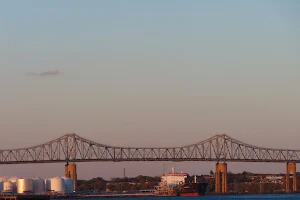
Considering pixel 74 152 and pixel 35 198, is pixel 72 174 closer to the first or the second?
pixel 74 152

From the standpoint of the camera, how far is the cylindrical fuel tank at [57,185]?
173 m

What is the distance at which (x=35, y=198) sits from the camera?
142625mm

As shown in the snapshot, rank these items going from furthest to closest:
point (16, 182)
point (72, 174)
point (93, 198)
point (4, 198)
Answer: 1. point (72, 174)
2. point (93, 198)
3. point (16, 182)
4. point (4, 198)

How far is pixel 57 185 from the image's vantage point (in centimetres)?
17412

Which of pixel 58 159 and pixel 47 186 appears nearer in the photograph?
pixel 47 186

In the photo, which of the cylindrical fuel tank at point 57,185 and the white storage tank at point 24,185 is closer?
the white storage tank at point 24,185

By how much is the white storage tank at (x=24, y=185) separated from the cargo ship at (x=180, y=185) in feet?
106

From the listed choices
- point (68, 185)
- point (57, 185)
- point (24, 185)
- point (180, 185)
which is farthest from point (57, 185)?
point (180, 185)

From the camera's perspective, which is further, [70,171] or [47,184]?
[70,171]

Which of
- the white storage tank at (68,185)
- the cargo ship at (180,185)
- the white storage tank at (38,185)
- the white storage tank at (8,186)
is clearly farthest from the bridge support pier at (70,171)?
the white storage tank at (8,186)

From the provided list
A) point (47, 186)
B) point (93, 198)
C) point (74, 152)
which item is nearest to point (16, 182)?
point (47, 186)

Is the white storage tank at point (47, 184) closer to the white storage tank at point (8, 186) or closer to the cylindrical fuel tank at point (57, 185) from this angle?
the cylindrical fuel tank at point (57, 185)

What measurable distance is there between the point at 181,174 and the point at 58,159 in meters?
24.3

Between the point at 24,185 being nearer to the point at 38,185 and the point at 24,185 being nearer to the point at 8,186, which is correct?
the point at 8,186
